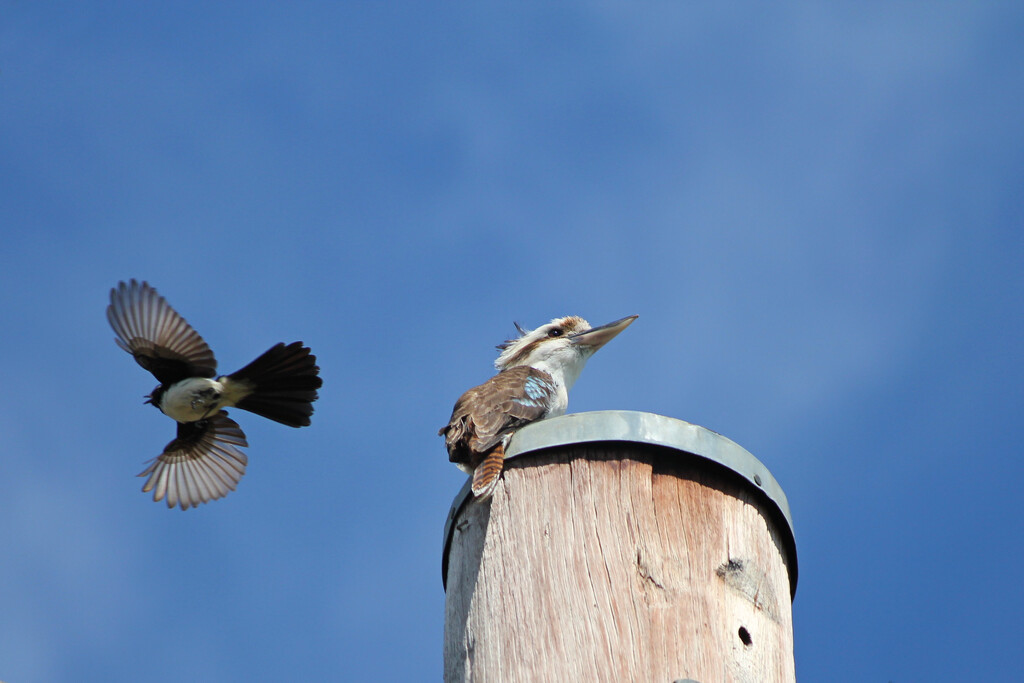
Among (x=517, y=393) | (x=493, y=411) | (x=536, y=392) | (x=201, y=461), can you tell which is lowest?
(x=493, y=411)

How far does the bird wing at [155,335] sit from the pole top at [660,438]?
331 cm

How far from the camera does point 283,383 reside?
600 centimetres

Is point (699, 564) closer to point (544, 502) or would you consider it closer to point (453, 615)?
point (544, 502)

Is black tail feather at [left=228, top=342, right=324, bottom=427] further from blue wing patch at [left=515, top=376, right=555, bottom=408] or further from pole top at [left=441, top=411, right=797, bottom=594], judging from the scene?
pole top at [left=441, top=411, right=797, bottom=594]

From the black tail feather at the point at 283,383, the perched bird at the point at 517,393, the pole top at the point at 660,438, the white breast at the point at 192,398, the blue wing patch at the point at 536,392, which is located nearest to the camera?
the pole top at the point at 660,438

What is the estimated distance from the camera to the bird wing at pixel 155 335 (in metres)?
5.96

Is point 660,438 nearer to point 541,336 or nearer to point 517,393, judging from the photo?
point 517,393

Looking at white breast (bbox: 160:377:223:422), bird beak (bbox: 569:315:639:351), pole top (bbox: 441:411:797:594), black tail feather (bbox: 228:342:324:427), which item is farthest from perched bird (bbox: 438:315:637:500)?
white breast (bbox: 160:377:223:422)

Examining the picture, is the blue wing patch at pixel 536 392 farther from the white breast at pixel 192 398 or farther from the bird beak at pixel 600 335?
the white breast at pixel 192 398

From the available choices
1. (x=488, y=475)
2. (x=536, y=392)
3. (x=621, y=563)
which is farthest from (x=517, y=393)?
(x=621, y=563)

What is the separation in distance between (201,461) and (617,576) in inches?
171

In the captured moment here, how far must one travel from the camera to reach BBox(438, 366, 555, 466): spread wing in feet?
12.8

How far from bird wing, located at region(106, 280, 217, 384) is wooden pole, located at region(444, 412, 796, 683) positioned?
3.15 m

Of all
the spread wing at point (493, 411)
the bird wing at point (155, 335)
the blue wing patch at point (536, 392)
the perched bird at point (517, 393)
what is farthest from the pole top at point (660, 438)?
the bird wing at point (155, 335)
